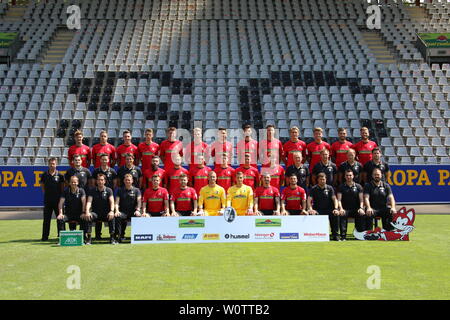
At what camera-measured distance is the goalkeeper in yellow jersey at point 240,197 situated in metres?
14.3

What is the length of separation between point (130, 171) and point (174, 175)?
1.04m

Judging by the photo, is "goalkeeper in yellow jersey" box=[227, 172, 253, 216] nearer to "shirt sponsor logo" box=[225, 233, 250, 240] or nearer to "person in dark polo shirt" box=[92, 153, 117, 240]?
"shirt sponsor logo" box=[225, 233, 250, 240]

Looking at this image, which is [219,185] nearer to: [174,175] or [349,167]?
[174,175]

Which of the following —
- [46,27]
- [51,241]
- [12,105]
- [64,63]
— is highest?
[46,27]

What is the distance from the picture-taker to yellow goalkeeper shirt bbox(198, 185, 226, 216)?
566 inches

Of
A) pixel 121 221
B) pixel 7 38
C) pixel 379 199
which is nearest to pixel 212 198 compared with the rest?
pixel 121 221

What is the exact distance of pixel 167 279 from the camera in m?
9.21

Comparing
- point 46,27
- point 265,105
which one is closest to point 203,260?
point 265,105

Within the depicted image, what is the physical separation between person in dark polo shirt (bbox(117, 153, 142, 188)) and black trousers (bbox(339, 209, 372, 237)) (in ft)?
15.2

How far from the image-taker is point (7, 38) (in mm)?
34094

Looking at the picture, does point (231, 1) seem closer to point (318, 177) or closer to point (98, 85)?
point (98, 85)

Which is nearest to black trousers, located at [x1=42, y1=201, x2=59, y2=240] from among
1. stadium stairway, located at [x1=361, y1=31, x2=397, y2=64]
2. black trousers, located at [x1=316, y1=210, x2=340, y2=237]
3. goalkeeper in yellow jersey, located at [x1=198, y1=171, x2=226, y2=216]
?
goalkeeper in yellow jersey, located at [x1=198, y1=171, x2=226, y2=216]
